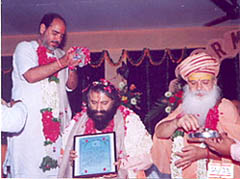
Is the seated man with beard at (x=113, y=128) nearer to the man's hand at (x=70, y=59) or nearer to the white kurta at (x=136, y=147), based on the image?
the white kurta at (x=136, y=147)

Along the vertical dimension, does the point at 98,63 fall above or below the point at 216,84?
above

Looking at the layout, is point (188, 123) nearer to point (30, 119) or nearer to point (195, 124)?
point (195, 124)

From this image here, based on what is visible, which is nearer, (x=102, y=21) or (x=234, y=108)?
(x=234, y=108)

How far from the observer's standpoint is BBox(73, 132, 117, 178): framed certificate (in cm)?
331

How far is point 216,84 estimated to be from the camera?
331 cm

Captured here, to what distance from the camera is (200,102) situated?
3.33 meters

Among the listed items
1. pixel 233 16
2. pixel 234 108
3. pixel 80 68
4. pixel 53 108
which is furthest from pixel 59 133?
pixel 233 16

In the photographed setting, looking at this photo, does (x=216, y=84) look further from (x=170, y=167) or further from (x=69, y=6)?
(x=69, y=6)

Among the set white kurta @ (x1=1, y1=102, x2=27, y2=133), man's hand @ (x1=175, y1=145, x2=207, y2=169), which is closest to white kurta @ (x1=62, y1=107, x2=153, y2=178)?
man's hand @ (x1=175, y1=145, x2=207, y2=169)

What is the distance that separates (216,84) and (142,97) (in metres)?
0.68

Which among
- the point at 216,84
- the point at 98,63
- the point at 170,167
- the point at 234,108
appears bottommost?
the point at 170,167

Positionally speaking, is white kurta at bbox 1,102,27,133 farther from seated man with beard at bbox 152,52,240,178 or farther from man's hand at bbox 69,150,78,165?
seated man with beard at bbox 152,52,240,178

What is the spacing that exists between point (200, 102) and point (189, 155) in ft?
1.60

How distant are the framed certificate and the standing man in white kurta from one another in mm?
211
